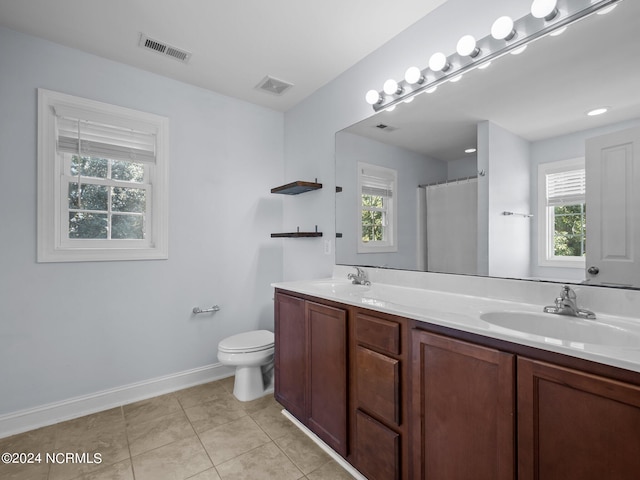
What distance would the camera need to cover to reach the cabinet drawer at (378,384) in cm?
129

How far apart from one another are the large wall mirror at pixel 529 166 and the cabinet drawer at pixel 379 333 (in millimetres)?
607

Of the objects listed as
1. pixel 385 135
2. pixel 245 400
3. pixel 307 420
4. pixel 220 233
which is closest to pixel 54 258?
pixel 220 233

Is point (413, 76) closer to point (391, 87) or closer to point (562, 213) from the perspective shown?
point (391, 87)

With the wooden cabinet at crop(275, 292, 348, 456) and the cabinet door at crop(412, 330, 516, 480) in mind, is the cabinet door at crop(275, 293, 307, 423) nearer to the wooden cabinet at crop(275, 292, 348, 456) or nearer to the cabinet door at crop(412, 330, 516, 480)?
the wooden cabinet at crop(275, 292, 348, 456)

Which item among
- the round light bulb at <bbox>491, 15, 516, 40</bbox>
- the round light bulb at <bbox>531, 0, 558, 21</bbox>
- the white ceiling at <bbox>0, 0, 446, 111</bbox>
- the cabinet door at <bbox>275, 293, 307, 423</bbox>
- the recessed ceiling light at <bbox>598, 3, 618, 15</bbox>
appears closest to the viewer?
the recessed ceiling light at <bbox>598, 3, 618, 15</bbox>

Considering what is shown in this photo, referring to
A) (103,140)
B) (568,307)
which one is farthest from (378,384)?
A: (103,140)

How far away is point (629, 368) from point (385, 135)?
1.71m

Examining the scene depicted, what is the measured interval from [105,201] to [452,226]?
2.41 m

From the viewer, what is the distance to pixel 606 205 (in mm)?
1188

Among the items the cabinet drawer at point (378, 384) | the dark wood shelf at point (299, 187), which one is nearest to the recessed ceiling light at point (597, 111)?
the cabinet drawer at point (378, 384)

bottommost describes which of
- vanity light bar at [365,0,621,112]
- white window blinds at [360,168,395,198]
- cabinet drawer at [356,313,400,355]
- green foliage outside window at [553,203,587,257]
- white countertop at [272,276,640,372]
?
cabinet drawer at [356,313,400,355]

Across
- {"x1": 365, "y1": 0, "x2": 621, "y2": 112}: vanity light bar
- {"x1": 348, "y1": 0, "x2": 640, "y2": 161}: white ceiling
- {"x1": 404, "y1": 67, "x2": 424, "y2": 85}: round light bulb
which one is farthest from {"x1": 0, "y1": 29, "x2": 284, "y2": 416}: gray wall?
{"x1": 348, "y1": 0, "x2": 640, "y2": 161}: white ceiling

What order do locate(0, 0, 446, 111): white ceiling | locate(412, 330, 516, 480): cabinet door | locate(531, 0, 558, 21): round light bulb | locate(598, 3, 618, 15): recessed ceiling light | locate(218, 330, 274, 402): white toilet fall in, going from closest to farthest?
locate(412, 330, 516, 480): cabinet door < locate(598, 3, 618, 15): recessed ceiling light < locate(531, 0, 558, 21): round light bulb < locate(0, 0, 446, 111): white ceiling < locate(218, 330, 274, 402): white toilet

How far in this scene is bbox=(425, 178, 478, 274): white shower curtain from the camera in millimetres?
1641
